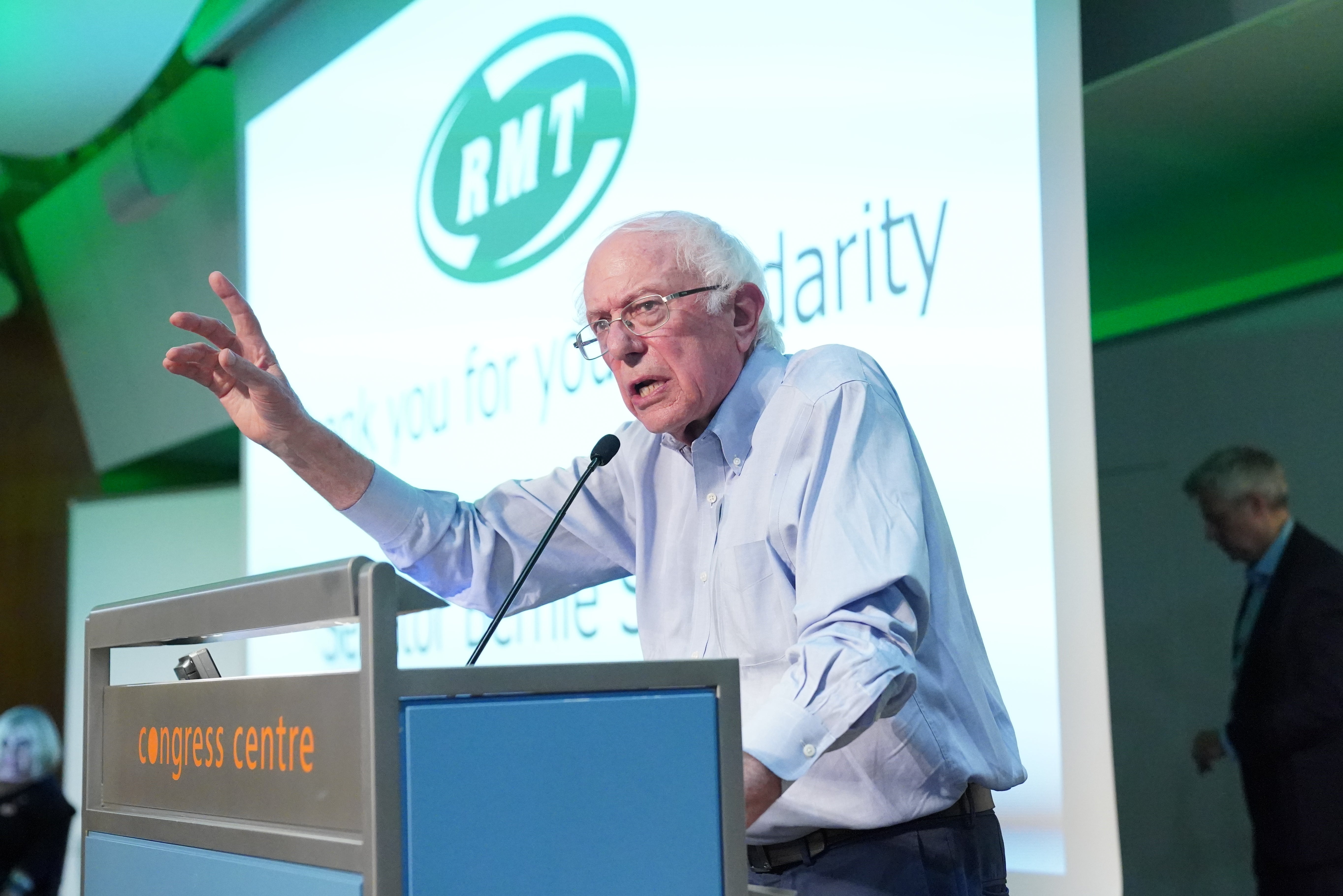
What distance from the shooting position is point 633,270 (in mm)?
1492

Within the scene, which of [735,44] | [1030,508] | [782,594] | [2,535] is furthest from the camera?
[2,535]

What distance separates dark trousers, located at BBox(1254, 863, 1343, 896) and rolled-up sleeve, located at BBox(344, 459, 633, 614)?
2049 mm

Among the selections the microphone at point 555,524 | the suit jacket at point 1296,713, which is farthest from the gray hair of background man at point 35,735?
the suit jacket at point 1296,713

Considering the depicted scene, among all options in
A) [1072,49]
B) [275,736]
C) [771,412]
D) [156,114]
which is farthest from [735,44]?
[156,114]

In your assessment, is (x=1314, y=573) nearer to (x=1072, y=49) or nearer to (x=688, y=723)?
(x=1072, y=49)

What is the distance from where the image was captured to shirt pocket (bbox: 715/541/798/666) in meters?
1.33

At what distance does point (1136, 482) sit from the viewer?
11.6 ft

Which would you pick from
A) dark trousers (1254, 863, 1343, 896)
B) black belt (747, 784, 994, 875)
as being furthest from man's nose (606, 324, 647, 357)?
dark trousers (1254, 863, 1343, 896)

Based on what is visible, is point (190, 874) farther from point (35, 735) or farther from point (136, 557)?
point (136, 557)

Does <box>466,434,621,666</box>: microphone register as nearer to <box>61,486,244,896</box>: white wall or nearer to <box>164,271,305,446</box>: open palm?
<box>164,271,305,446</box>: open palm

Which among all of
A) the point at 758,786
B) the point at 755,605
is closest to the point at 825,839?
the point at 755,605

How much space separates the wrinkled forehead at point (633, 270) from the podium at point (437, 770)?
0.64 m

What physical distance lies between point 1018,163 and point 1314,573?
154 centimetres

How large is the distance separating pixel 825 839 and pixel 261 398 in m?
0.78
